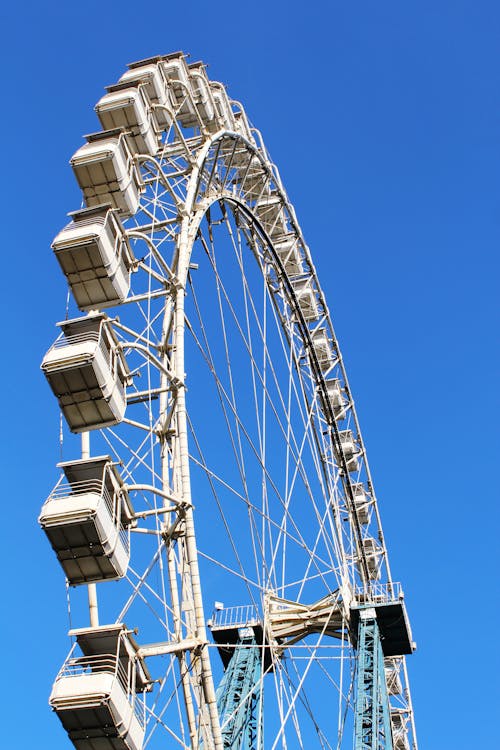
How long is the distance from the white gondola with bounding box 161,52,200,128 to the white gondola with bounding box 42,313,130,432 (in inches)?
334

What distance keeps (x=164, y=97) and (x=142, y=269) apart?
552 cm

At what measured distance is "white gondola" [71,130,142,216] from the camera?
19406 millimetres

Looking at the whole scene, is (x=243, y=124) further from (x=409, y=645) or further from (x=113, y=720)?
(x=113, y=720)

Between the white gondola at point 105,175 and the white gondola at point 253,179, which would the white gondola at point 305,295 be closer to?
the white gondola at point 253,179

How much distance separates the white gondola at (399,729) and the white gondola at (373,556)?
5.31 metres

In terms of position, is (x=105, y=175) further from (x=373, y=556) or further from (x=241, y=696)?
(x=373, y=556)

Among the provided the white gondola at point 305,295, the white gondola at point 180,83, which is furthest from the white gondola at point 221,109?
the white gondola at point 305,295

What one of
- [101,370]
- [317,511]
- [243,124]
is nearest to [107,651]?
[101,370]

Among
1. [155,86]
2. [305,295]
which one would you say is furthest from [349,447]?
[155,86]

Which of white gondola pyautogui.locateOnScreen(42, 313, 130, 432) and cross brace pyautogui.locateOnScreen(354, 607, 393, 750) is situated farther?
cross brace pyautogui.locateOnScreen(354, 607, 393, 750)

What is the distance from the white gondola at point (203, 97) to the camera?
2473 cm

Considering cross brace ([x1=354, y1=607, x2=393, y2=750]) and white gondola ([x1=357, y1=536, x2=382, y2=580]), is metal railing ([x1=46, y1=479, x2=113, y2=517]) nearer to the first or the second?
cross brace ([x1=354, y1=607, x2=393, y2=750])

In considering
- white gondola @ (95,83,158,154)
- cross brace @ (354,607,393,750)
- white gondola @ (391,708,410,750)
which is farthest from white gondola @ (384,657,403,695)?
white gondola @ (95,83,158,154)

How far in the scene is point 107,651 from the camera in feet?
49.5
